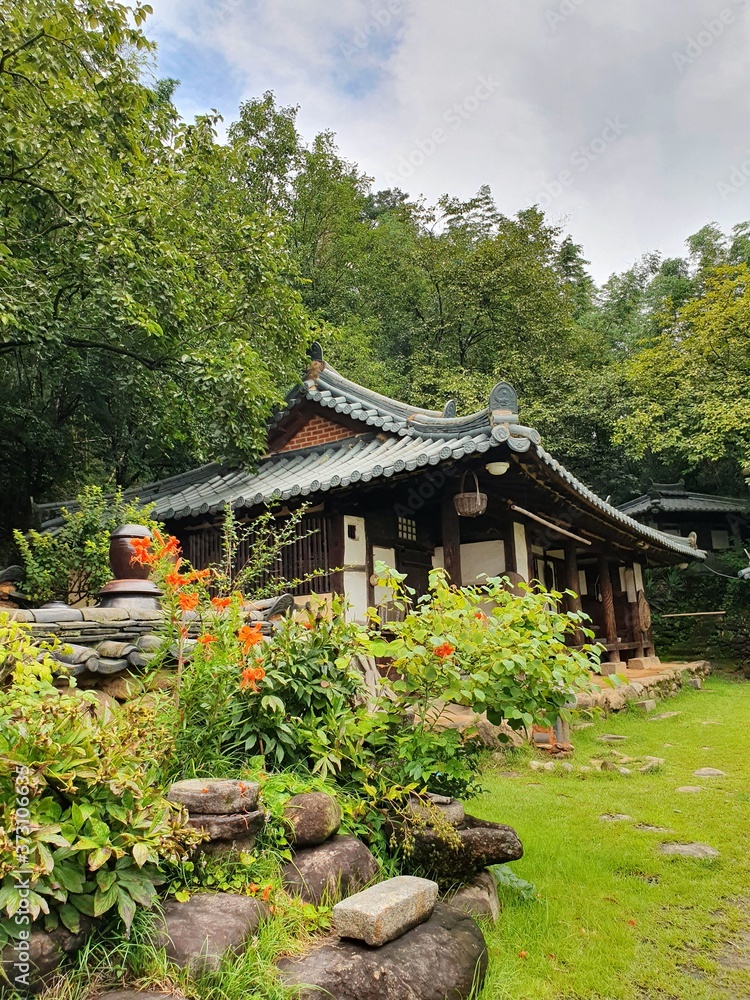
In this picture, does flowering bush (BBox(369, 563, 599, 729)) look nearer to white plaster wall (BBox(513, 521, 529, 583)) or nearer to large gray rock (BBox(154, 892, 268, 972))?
large gray rock (BBox(154, 892, 268, 972))

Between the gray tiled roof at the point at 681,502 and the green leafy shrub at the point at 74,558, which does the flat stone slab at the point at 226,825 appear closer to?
the green leafy shrub at the point at 74,558

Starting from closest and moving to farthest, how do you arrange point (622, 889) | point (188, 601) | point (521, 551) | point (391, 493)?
point (188, 601), point (622, 889), point (391, 493), point (521, 551)

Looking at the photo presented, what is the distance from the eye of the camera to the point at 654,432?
67.7 feet

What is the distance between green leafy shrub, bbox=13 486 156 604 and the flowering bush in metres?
5.02

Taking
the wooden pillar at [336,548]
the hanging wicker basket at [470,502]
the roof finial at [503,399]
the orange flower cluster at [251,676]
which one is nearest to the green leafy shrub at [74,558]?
the wooden pillar at [336,548]

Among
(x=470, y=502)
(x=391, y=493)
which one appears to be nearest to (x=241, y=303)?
(x=391, y=493)

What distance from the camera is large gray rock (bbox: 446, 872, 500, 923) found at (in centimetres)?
367

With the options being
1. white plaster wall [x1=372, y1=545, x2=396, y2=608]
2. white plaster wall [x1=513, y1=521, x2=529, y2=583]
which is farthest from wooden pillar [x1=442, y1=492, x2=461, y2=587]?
white plaster wall [x1=513, y1=521, x2=529, y2=583]

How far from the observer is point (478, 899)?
3736 millimetres

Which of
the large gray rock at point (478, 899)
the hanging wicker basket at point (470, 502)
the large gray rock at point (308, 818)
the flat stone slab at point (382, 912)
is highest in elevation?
the hanging wicker basket at point (470, 502)

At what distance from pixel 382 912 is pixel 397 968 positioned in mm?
203

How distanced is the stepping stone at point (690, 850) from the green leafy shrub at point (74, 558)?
243 inches

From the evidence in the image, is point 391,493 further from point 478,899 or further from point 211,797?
point 211,797

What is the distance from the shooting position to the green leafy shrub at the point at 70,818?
7.46 feet
